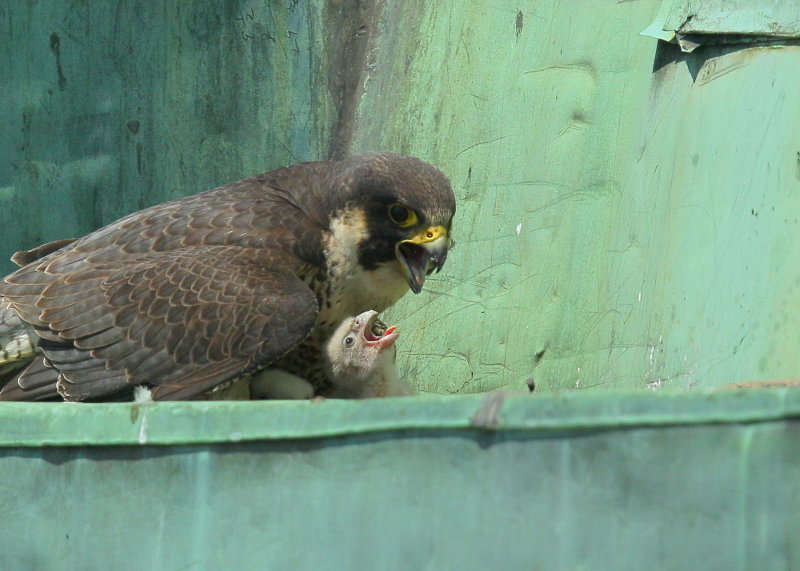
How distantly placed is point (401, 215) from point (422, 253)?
13cm

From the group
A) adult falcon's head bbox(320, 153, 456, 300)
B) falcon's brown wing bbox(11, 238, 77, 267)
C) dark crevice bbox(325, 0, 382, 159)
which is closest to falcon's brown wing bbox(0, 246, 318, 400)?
adult falcon's head bbox(320, 153, 456, 300)

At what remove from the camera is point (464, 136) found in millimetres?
4711

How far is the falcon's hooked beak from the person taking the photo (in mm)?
3295

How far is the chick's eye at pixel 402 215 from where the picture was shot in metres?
3.33

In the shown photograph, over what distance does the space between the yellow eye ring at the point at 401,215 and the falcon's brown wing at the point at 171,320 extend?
13.2 inches

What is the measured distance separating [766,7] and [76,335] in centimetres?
240

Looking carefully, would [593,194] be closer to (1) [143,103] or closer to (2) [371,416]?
(1) [143,103]

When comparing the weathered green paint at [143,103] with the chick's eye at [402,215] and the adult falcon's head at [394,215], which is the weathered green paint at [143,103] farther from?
the chick's eye at [402,215]

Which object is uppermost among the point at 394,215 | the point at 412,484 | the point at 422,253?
the point at 394,215

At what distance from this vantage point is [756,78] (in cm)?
368

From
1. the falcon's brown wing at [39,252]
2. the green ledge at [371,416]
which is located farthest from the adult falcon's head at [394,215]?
the green ledge at [371,416]

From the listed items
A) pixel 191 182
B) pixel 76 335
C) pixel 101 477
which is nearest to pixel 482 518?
pixel 101 477

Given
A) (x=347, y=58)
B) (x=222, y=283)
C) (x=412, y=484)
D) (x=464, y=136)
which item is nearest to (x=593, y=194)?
(x=464, y=136)

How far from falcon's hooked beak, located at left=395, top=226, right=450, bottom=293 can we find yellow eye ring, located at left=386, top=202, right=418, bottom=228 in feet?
0.15
